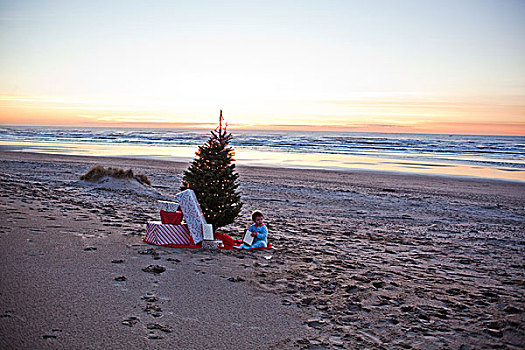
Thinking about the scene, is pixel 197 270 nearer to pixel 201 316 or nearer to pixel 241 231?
pixel 201 316

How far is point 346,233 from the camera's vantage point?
8.73m

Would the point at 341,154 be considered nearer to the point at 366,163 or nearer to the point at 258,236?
the point at 366,163

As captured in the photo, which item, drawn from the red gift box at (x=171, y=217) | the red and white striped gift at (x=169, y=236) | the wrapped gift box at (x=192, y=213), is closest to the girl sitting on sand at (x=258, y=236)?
the wrapped gift box at (x=192, y=213)

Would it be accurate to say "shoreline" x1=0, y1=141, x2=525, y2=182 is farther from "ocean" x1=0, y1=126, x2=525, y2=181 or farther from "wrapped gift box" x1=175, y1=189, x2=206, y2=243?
"wrapped gift box" x1=175, y1=189, x2=206, y2=243

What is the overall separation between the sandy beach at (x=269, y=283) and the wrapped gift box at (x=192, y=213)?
13.9 inches

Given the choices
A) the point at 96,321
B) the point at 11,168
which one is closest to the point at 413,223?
the point at 96,321

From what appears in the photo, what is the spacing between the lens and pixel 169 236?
7.06m

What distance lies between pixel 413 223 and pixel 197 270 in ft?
21.0

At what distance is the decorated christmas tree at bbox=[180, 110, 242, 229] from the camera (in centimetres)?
743

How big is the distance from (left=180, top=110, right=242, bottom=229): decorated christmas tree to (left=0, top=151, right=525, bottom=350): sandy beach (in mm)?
849

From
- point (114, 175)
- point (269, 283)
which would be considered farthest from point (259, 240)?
point (114, 175)

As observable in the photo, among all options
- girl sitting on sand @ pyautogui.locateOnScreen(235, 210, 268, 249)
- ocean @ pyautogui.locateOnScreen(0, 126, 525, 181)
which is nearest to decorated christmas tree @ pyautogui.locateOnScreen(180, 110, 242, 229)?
girl sitting on sand @ pyautogui.locateOnScreen(235, 210, 268, 249)

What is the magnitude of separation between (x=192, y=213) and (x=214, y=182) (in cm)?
72

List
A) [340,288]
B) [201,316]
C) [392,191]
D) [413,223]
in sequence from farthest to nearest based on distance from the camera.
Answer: [392,191]
[413,223]
[340,288]
[201,316]
